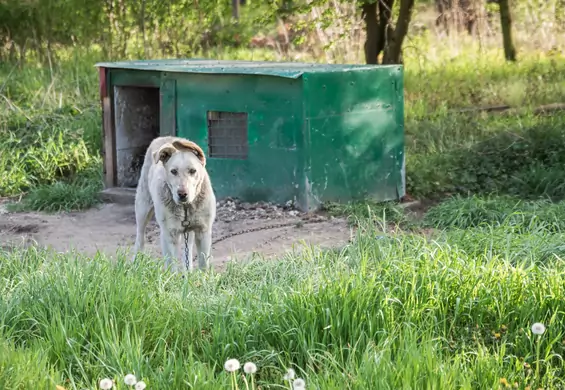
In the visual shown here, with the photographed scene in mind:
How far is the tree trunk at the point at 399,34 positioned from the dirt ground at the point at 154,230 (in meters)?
4.85

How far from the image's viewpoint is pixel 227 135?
32.7 ft

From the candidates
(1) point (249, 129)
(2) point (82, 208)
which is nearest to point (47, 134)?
(2) point (82, 208)

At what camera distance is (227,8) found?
56.2 ft

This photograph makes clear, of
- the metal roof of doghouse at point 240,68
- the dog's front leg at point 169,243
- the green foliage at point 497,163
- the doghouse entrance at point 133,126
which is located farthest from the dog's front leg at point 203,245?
the doghouse entrance at point 133,126

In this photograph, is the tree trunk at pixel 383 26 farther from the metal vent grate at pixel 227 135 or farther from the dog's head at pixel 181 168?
the dog's head at pixel 181 168

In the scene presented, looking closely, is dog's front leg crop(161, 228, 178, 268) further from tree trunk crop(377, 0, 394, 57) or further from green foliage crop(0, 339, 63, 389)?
tree trunk crop(377, 0, 394, 57)

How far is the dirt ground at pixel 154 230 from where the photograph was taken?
830 cm

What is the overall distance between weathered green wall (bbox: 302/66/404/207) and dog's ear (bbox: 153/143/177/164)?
2701mm

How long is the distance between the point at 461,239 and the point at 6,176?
6188 millimetres

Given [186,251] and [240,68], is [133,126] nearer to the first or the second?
[240,68]

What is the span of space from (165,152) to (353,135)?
132 inches

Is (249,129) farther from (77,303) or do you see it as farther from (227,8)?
(227,8)

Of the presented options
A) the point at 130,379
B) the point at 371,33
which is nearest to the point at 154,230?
the point at 130,379

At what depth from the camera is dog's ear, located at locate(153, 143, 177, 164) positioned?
21.9 ft
